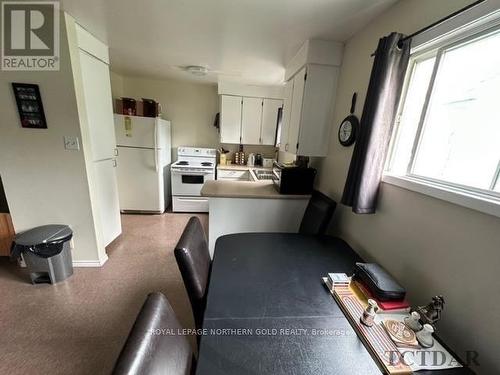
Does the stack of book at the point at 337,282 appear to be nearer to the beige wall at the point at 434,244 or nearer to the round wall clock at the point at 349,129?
the beige wall at the point at 434,244

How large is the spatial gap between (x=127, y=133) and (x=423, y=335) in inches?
150

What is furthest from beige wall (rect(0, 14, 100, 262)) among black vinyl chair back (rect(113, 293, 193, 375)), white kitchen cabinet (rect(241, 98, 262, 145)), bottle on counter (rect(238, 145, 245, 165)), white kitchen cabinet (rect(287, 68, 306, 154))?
bottle on counter (rect(238, 145, 245, 165))

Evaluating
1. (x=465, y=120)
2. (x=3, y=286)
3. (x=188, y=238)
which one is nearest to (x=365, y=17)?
(x=465, y=120)

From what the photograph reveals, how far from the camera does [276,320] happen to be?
89cm

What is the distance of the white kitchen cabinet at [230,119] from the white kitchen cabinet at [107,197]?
76.4 inches

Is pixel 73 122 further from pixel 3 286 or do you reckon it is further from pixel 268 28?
pixel 268 28

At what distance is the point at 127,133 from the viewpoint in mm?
3234

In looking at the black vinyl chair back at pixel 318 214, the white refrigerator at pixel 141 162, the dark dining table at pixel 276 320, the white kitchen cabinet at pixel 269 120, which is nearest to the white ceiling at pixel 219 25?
the white refrigerator at pixel 141 162

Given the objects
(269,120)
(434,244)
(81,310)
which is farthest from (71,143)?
(269,120)

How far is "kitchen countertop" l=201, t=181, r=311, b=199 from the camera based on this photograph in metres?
2.07

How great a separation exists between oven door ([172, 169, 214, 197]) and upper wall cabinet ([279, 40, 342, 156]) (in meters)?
1.95

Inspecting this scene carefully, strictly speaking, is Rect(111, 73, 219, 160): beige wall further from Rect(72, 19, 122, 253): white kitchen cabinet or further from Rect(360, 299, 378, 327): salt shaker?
Rect(360, 299, 378, 327): salt shaker

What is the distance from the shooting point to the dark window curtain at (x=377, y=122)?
47.9 inches

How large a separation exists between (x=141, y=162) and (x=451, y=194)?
11.9 feet
